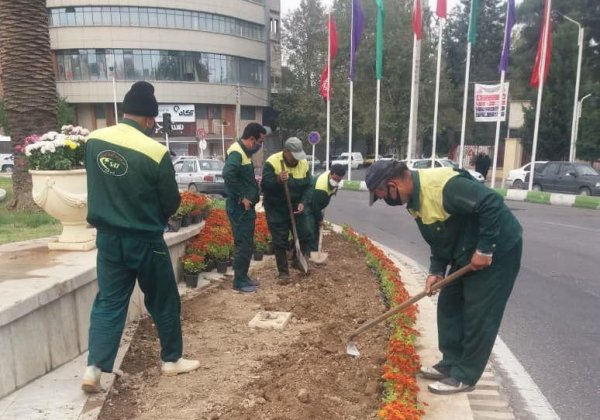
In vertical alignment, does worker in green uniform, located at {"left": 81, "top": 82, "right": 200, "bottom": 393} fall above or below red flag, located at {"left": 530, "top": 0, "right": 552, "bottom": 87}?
below

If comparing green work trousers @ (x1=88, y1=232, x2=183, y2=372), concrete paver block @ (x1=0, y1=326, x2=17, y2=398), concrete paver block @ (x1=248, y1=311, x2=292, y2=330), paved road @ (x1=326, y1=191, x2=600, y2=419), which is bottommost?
paved road @ (x1=326, y1=191, x2=600, y2=419)

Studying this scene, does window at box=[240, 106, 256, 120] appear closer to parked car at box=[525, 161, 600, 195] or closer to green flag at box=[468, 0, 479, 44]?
green flag at box=[468, 0, 479, 44]

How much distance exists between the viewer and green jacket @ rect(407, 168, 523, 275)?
119 inches

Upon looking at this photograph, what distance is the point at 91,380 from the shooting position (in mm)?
3072

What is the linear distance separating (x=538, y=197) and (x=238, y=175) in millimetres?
14843

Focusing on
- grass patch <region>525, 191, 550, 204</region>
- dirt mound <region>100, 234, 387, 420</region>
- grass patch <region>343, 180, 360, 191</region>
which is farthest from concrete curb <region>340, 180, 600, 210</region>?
dirt mound <region>100, 234, 387, 420</region>

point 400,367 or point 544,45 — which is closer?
point 400,367

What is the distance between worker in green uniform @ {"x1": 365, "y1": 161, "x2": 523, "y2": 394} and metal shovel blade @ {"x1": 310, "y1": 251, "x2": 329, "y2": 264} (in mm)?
3654

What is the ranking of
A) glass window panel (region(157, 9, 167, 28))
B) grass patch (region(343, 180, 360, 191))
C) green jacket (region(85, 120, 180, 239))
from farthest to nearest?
glass window panel (region(157, 9, 167, 28)) → grass patch (region(343, 180, 360, 191)) → green jacket (region(85, 120, 180, 239))

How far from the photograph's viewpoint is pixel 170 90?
38875 millimetres

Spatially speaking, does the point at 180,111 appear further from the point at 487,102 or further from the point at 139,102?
the point at 139,102

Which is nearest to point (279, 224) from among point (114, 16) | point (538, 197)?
point (538, 197)

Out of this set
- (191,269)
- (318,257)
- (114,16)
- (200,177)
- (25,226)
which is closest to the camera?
(191,269)

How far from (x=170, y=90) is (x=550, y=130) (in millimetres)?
27289
